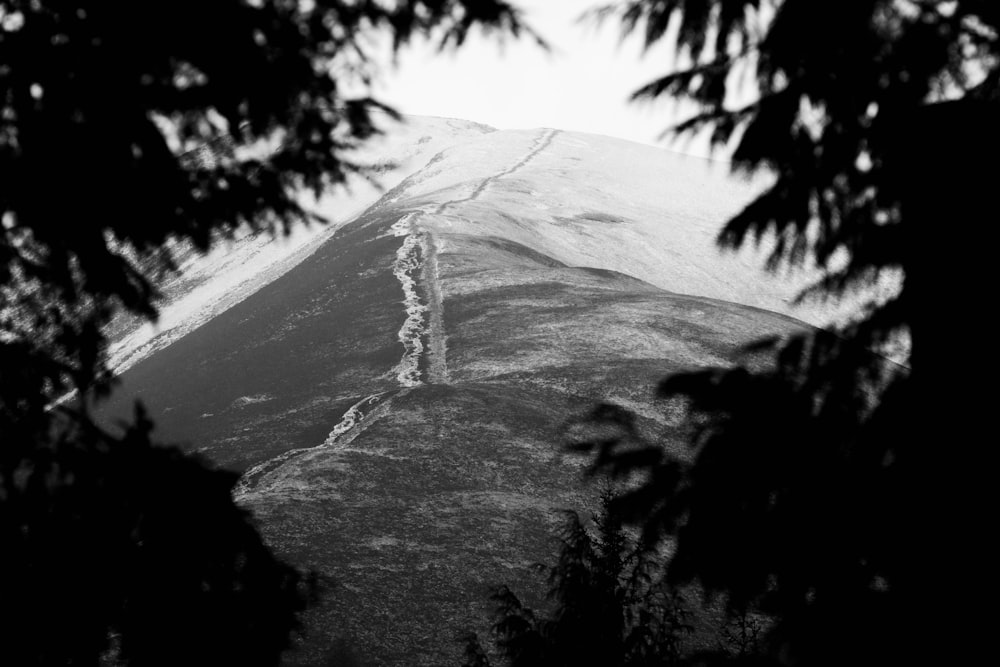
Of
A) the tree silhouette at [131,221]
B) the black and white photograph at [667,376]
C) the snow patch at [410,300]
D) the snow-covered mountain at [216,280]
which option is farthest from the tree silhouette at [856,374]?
the snow-covered mountain at [216,280]

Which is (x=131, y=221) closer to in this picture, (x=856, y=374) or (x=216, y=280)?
(x=856, y=374)

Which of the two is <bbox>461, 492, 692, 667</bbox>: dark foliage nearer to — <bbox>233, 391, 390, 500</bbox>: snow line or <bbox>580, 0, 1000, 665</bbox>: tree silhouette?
<bbox>580, 0, 1000, 665</bbox>: tree silhouette

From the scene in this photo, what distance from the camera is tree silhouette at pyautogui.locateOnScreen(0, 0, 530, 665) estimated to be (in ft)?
14.2

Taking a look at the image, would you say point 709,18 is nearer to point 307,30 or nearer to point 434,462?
point 307,30

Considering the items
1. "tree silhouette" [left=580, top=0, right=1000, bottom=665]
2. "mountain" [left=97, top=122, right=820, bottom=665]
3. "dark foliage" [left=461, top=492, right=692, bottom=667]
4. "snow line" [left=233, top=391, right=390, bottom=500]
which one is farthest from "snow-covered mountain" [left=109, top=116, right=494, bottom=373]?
"tree silhouette" [left=580, top=0, right=1000, bottom=665]

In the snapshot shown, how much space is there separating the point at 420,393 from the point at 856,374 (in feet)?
52.1

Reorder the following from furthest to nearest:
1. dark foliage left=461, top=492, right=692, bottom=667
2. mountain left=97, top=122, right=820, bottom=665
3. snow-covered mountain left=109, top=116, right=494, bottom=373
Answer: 1. snow-covered mountain left=109, top=116, right=494, bottom=373
2. mountain left=97, top=122, right=820, bottom=665
3. dark foliage left=461, top=492, right=692, bottom=667

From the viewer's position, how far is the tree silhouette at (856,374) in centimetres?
386

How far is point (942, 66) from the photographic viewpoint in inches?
172

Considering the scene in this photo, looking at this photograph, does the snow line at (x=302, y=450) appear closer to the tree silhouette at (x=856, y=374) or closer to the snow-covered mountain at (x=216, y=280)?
the snow-covered mountain at (x=216, y=280)

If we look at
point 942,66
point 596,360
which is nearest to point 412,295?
point 596,360

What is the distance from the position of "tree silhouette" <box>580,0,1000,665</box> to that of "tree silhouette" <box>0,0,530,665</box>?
6.49 feet

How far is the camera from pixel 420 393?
1988cm

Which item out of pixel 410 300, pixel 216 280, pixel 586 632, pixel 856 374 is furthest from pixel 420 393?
pixel 216 280
